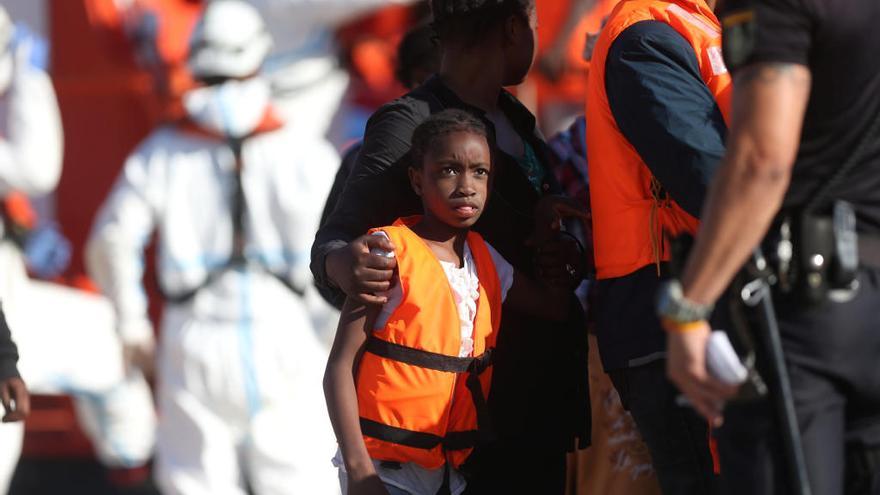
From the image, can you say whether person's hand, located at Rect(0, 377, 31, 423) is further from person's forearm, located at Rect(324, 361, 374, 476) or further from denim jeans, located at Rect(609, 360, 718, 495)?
denim jeans, located at Rect(609, 360, 718, 495)

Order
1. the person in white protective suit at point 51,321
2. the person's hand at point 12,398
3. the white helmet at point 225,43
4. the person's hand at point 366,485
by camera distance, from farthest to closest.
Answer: the person in white protective suit at point 51,321
the white helmet at point 225,43
the person's hand at point 12,398
the person's hand at point 366,485

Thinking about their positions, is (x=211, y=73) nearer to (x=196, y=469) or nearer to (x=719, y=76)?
(x=196, y=469)

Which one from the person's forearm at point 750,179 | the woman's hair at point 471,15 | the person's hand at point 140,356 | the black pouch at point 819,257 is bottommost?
the person's hand at point 140,356

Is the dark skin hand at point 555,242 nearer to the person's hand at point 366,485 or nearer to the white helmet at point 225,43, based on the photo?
the person's hand at point 366,485

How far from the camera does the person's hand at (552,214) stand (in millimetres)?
3410

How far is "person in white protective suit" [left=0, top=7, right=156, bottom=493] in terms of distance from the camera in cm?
643

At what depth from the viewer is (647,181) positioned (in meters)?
3.26

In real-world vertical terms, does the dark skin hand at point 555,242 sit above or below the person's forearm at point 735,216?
below

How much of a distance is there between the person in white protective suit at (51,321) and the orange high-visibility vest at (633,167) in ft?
11.3

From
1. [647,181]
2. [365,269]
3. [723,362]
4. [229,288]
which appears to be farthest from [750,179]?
[229,288]

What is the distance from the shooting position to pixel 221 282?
6.11m

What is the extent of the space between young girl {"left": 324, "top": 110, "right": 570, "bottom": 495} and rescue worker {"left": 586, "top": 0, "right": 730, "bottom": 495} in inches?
9.6

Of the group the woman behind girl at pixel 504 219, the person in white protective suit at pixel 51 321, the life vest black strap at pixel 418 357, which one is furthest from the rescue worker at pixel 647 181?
the person in white protective suit at pixel 51 321

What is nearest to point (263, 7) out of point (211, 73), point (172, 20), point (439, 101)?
point (172, 20)
